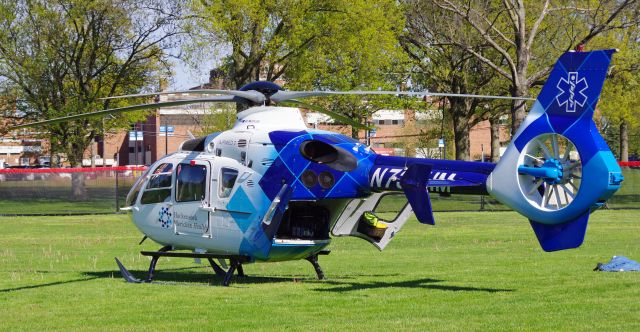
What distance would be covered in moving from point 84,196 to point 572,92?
36.9 meters

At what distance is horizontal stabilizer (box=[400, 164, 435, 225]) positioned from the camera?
658 inches

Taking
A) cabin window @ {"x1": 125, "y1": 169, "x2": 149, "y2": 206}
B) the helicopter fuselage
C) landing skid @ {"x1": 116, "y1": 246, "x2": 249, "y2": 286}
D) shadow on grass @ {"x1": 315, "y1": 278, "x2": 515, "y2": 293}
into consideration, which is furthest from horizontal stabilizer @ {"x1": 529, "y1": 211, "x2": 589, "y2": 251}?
cabin window @ {"x1": 125, "y1": 169, "x2": 149, "y2": 206}

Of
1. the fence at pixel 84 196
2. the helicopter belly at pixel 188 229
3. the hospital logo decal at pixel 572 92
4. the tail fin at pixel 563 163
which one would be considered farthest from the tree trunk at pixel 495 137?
the hospital logo decal at pixel 572 92

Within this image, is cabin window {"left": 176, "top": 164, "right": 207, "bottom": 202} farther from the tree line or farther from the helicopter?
the tree line

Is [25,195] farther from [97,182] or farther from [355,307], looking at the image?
[355,307]

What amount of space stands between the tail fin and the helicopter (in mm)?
16

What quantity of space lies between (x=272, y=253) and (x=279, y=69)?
38.4 meters

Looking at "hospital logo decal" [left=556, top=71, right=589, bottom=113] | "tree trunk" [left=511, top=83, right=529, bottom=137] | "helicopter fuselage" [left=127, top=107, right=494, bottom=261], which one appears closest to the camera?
"hospital logo decal" [left=556, top=71, right=589, bottom=113]

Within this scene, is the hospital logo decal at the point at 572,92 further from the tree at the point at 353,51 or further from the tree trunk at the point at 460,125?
the tree trunk at the point at 460,125

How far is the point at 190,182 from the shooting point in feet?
64.0

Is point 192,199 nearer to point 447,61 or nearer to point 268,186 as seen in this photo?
point 268,186

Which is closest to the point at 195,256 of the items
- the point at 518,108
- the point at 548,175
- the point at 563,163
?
the point at 548,175

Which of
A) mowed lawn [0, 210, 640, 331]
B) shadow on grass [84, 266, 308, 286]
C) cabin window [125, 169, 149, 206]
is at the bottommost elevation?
shadow on grass [84, 266, 308, 286]

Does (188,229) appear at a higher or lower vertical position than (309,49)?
lower
